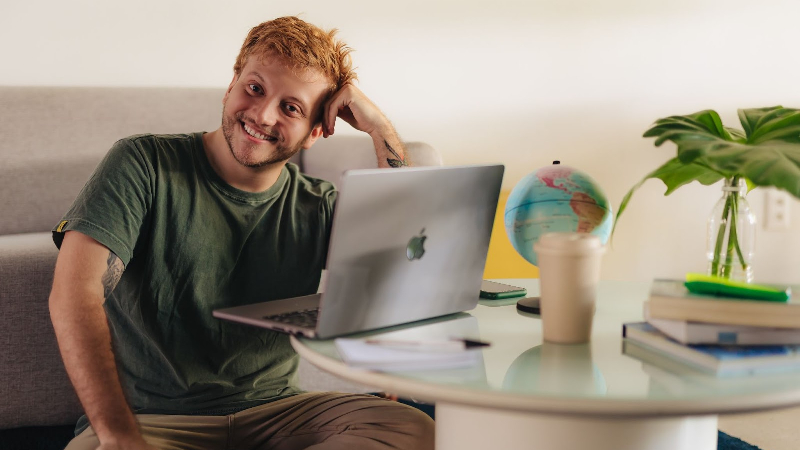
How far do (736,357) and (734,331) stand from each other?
0.04 meters

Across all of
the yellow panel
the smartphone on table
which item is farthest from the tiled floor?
the smartphone on table

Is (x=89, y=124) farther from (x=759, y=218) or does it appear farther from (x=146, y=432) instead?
(x=759, y=218)

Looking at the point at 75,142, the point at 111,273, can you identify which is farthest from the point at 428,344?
the point at 75,142

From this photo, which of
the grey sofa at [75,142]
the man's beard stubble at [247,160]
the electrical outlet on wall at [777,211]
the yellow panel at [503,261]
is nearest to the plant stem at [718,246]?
the man's beard stubble at [247,160]

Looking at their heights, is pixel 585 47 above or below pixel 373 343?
above

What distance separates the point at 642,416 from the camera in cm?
75

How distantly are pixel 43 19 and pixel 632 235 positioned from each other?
209 centimetres

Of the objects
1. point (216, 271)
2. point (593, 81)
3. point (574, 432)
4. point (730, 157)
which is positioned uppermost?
point (593, 81)

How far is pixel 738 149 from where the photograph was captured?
930mm

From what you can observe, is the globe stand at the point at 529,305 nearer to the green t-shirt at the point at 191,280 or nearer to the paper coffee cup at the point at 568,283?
the paper coffee cup at the point at 568,283

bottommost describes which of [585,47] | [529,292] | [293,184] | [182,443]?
[182,443]

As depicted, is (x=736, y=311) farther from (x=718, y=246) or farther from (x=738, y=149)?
(x=718, y=246)

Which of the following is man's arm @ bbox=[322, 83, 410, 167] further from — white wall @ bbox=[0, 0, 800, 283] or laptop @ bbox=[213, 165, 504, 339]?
white wall @ bbox=[0, 0, 800, 283]

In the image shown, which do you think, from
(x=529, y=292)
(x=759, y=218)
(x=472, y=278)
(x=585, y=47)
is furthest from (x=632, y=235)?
(x=472, y=278)
